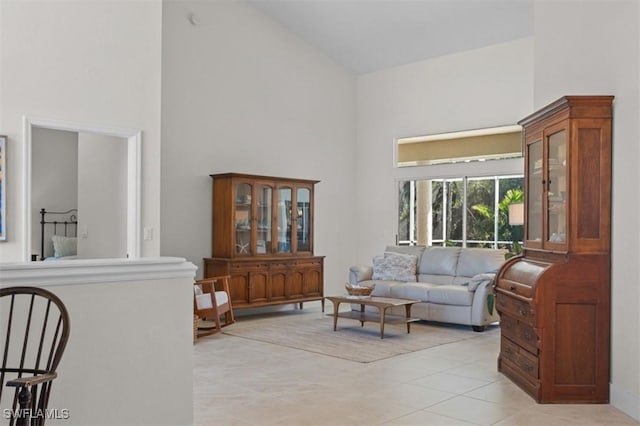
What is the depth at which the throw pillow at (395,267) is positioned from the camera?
8102mm

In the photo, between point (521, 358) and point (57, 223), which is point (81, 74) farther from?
point (521, 358)

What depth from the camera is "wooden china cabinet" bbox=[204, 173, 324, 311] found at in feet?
25.0

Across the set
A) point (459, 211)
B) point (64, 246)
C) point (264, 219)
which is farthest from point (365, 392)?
point (459, 211)

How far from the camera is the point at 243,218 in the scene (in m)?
7.78

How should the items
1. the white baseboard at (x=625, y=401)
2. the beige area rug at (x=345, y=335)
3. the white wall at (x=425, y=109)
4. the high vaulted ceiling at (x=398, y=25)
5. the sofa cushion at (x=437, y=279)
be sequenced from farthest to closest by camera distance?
the white wall at (x=425, y=109) < the sofa cushion at (x=437, y=279) < the high vaulted ceiling at (x=398, y=25) < the beige area rug at (x=345, y=335) < the white baseboard at (x=625, y=401)

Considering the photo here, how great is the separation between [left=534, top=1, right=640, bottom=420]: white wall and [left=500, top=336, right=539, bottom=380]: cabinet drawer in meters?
0.49

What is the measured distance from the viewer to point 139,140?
5824mm

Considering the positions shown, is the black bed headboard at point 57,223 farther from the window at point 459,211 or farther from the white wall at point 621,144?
the white wall at point 621,144

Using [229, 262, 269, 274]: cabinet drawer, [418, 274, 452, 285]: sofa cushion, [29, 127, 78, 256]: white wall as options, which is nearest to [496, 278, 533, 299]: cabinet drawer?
[418, 274, 452, 285]: sofa cushion

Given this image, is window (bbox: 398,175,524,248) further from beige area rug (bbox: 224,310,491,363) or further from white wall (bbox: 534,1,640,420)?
white wall (bbox: 534,1,640,420)

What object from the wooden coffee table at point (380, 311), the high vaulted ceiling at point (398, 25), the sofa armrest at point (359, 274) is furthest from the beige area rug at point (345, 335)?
the high vaulted ceiling at point (398, 25)

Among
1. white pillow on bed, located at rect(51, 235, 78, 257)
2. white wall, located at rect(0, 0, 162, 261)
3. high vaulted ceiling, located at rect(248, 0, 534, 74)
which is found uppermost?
high vaulted ceiling, located at rect(248, 0, 534, 74)

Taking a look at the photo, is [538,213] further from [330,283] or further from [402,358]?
[330,283]

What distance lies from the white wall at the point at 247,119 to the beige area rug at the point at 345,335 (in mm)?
1354
